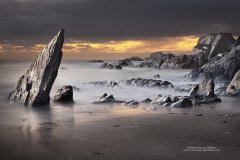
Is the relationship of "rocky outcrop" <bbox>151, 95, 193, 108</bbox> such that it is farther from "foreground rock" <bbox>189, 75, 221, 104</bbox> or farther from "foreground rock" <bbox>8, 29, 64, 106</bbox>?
"foreground rock" <bbox>8, 29, 64, 106</bbox>

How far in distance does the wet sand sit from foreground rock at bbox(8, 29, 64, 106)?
10.5 ft

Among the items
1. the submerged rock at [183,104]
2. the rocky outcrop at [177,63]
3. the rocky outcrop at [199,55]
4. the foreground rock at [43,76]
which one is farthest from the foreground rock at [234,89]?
the rocky outcrop at [177,63]

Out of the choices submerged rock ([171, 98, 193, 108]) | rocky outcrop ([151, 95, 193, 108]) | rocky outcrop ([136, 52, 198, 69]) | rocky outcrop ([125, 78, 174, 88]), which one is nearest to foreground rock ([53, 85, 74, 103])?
rocky outcrop ([151, 95, 193, 108])

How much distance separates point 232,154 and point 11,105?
16.7 meters

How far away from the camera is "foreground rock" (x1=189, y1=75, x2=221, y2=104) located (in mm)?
24047

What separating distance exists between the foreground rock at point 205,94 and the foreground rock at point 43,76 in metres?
9.23

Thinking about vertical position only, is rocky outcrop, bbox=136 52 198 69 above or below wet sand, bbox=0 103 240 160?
above

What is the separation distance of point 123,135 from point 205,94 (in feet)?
40.3

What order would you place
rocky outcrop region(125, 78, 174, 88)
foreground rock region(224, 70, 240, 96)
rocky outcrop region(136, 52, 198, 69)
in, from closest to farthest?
1. foreground rock region(224, 70, 240, 96)
2. rocky outcrop region(125, 78, 174, 88)
3. rocky outcrop region(136, 52, 198, 69)

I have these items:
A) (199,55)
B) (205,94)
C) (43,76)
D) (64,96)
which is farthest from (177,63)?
(43,76)

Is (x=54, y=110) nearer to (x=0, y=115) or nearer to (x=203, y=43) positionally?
(x=0, y=115)

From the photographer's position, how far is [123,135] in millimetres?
14297

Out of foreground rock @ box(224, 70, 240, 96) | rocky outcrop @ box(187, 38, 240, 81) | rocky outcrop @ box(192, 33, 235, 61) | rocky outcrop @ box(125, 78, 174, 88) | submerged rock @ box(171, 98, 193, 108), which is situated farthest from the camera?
rocky outcrop @ box(192, 33, 235, 61)

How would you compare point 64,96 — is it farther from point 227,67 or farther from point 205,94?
point 227,67
